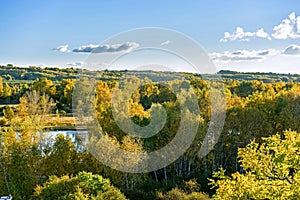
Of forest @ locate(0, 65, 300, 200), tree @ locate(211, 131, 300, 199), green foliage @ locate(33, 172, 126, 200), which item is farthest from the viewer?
green foliage @ locate(33, 172, 126, 200)

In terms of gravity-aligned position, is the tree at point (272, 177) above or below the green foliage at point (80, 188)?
above

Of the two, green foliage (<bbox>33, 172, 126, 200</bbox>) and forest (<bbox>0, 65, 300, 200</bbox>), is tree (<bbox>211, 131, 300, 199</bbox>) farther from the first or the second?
green foliage (<bbox>33, 172, 126, 200</bbox>)

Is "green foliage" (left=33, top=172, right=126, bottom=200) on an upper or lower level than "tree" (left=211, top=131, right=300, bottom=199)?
lower

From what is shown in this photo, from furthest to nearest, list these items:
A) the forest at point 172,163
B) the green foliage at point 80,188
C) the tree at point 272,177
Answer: the green foliage at point 80,188 < the forest at point 172,163 < the tree at point 272,177

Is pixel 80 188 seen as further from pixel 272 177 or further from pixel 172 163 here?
pixel 172 163

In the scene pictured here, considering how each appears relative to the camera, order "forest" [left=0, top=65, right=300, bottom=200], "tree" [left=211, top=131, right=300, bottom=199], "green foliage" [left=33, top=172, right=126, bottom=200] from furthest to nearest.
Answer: "green foliage" [left=33, top=172, right=126, bottom=200]
"forest" [left=0, top=65, right=300, bottom=200]
"tree" [left=211, top=131, right=300, bottom=199]

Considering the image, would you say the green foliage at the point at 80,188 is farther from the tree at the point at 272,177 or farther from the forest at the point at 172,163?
the tree at the point at 272,177

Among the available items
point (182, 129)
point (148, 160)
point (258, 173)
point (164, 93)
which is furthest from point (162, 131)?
point (164, 93)

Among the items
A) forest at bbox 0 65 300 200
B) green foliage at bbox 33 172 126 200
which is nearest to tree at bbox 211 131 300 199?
forest at bbox 0 65 300 200

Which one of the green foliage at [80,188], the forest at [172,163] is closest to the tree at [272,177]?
the forest at [172,163]

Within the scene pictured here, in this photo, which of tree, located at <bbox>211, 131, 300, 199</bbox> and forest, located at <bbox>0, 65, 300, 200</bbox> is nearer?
tree, located at <bbox>211, 131, 300, 199</bbox>

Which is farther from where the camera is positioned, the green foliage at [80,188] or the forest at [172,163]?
the green foliage at [80,188]

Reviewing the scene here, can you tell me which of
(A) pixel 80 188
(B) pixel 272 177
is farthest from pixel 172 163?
(B) pixel 272 177

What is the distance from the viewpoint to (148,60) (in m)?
27.4
